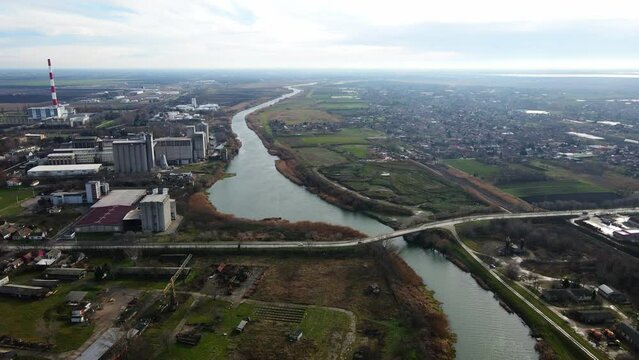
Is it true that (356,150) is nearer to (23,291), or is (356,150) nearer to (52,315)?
(23,291)

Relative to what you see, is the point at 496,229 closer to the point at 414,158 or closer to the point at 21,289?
the point at 414,158

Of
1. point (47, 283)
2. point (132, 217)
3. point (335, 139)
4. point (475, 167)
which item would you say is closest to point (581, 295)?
point (47, 283)

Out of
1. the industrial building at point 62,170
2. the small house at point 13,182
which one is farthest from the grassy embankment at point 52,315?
the industrial building at point 62,170

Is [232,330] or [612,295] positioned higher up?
[612,295]

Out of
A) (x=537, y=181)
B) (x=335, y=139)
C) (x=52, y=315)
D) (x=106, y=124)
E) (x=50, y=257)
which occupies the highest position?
(x=106, y=124)

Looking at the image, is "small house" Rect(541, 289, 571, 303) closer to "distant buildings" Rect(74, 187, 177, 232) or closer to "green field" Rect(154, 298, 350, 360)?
"green field" Rect(154, 298, 350, 360)
